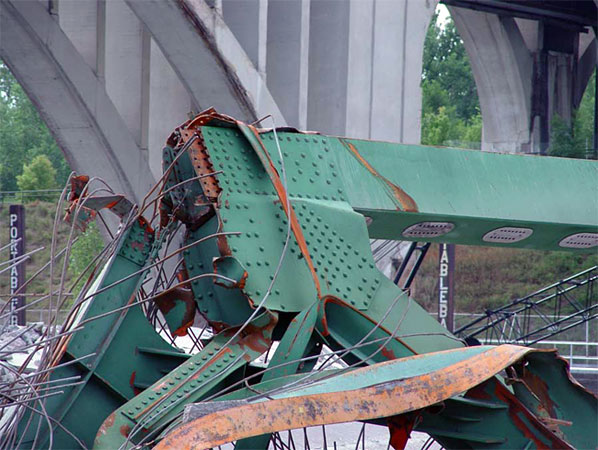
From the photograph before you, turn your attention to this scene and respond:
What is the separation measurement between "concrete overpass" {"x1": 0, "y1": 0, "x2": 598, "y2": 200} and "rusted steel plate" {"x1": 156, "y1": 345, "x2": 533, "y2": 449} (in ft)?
34.0

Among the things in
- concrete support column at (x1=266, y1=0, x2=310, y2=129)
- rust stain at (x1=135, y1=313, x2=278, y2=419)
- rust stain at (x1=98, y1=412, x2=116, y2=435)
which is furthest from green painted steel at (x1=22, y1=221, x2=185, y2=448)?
concrete support column at (x1=266, y1=0, x2=310, y2=129)

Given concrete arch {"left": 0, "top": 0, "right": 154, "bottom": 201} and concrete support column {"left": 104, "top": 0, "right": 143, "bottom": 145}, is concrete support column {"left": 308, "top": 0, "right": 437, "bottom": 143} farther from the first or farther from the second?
concrete arch {"left": 0, "top": 0, "right": 154, "bottom": 201}

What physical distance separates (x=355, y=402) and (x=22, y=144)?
193 ft

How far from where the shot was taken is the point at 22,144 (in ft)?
197

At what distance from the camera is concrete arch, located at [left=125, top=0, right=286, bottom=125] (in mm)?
14484

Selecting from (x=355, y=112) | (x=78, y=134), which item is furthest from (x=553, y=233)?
(x=78, y=134)

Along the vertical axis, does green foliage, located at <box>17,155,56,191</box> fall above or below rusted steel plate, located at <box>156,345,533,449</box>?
above

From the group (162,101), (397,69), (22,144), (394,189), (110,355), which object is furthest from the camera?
(22,144)

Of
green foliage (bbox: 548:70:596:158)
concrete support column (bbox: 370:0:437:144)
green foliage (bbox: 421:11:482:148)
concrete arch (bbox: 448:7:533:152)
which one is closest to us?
concrete support column (bbox: 370:0:437:144)

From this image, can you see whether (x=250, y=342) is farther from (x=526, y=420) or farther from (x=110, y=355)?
(x=526, y=420)

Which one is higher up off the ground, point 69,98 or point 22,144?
point 22,144

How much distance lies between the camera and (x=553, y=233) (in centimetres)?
675

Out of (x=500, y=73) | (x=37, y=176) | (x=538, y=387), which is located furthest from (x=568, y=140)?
(x=37, y=176)

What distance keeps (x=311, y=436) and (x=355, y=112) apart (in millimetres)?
6296
